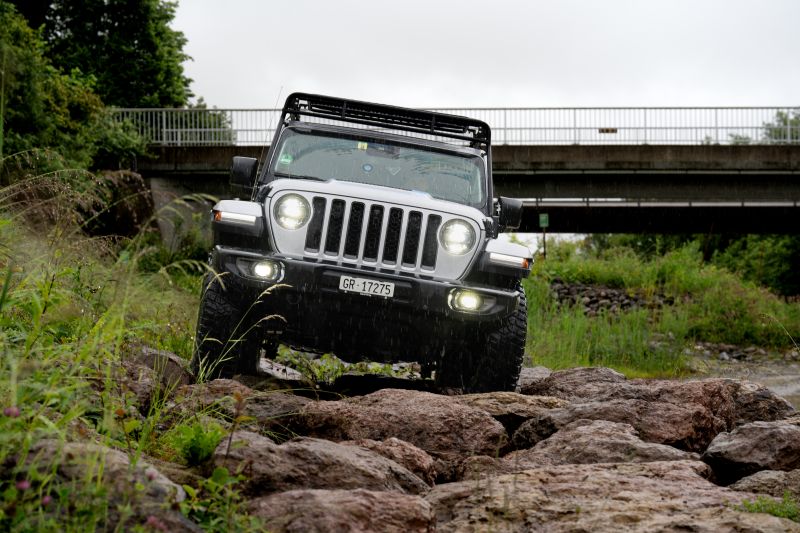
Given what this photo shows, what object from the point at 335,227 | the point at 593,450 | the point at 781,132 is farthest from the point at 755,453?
the point at 781,132

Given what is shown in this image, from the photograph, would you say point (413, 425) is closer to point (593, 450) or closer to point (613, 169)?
point (593, 450)

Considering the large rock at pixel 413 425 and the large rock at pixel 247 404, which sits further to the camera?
the large rock at pixel 413 425

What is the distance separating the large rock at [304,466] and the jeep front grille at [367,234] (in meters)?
2.78

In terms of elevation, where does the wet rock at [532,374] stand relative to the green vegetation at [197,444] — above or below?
above

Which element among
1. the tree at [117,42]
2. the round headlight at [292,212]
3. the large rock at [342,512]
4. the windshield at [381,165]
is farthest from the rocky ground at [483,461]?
the tree at [117,42]

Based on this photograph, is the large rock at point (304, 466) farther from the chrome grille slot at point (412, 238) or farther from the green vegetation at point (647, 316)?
the green vegetation at point (647, 316)

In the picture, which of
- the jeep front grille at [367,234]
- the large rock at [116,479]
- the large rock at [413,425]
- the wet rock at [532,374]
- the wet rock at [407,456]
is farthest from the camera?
the wet rock at [532,374]

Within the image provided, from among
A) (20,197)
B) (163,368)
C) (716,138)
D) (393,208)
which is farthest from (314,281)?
(716,138)

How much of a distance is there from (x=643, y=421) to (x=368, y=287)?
2043 mm

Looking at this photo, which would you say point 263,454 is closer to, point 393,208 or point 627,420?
point 627,420

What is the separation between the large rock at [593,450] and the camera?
15.5 ft

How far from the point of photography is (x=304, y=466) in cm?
372

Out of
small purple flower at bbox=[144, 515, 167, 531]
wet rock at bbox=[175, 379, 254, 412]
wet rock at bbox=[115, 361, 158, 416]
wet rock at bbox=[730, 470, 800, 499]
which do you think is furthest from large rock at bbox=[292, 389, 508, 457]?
small purple flower at bbox=[144, 515, 167, 531]

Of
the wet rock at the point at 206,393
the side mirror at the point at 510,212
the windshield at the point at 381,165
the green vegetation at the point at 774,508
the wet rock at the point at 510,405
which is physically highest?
the windshield at the point at 381,165
